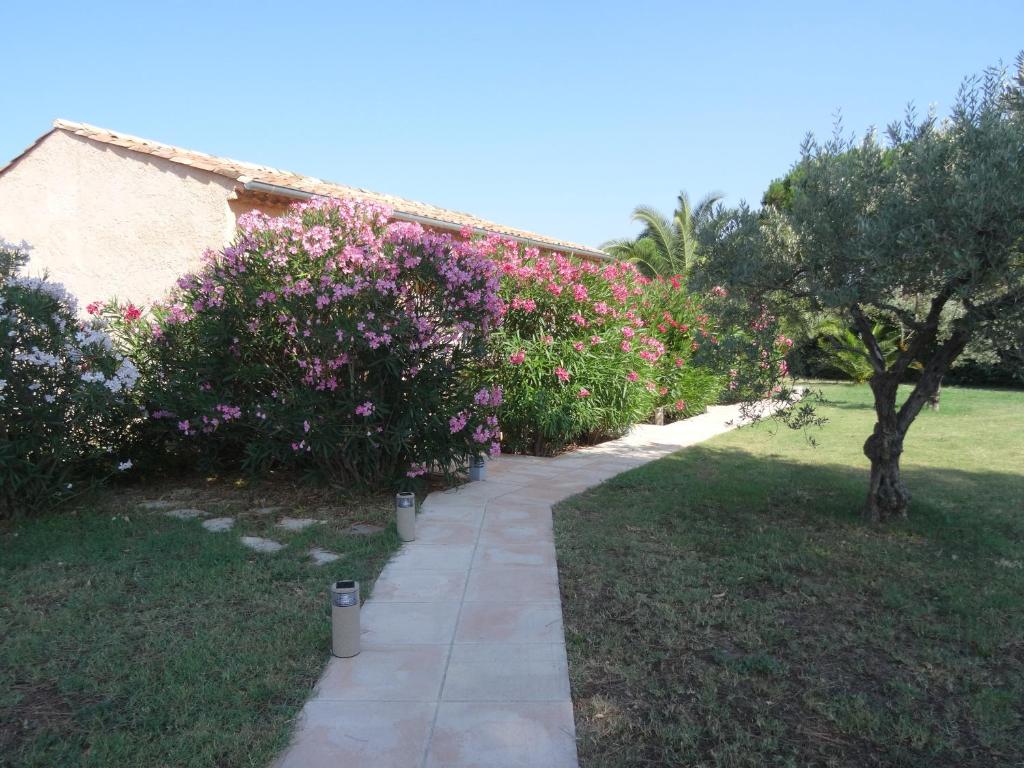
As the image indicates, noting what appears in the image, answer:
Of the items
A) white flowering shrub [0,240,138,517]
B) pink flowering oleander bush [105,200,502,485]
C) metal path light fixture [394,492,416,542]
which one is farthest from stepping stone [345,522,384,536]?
white flowering shrub [0,240,138,517]

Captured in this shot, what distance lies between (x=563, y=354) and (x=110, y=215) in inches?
271

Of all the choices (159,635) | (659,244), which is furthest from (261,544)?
(659,244)

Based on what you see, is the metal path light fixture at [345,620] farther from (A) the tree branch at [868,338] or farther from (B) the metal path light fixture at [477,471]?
(B) the metal path light fixture at [477,471]

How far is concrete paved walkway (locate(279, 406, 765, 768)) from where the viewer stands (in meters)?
2.55

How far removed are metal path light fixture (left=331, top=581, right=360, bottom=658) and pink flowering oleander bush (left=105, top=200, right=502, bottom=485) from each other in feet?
8.67

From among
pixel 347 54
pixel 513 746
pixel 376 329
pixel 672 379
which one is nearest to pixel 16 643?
pixel 513 746

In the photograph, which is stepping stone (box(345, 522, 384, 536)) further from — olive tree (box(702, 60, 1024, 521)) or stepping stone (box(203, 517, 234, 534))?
olive tree (box(702, 60, 1024, 521))

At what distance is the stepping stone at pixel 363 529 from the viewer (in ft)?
17.5

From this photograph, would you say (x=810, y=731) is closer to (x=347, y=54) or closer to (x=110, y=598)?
(x=110, y=598)

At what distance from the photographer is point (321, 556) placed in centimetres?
477

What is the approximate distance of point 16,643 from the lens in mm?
3379

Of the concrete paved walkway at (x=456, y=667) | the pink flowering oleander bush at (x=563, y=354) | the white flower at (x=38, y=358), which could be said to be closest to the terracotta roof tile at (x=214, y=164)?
the pink flowering oleander bush at (x=563, y=354)

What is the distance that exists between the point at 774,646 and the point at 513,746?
155 centimetres

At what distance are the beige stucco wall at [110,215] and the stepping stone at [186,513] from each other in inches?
164
